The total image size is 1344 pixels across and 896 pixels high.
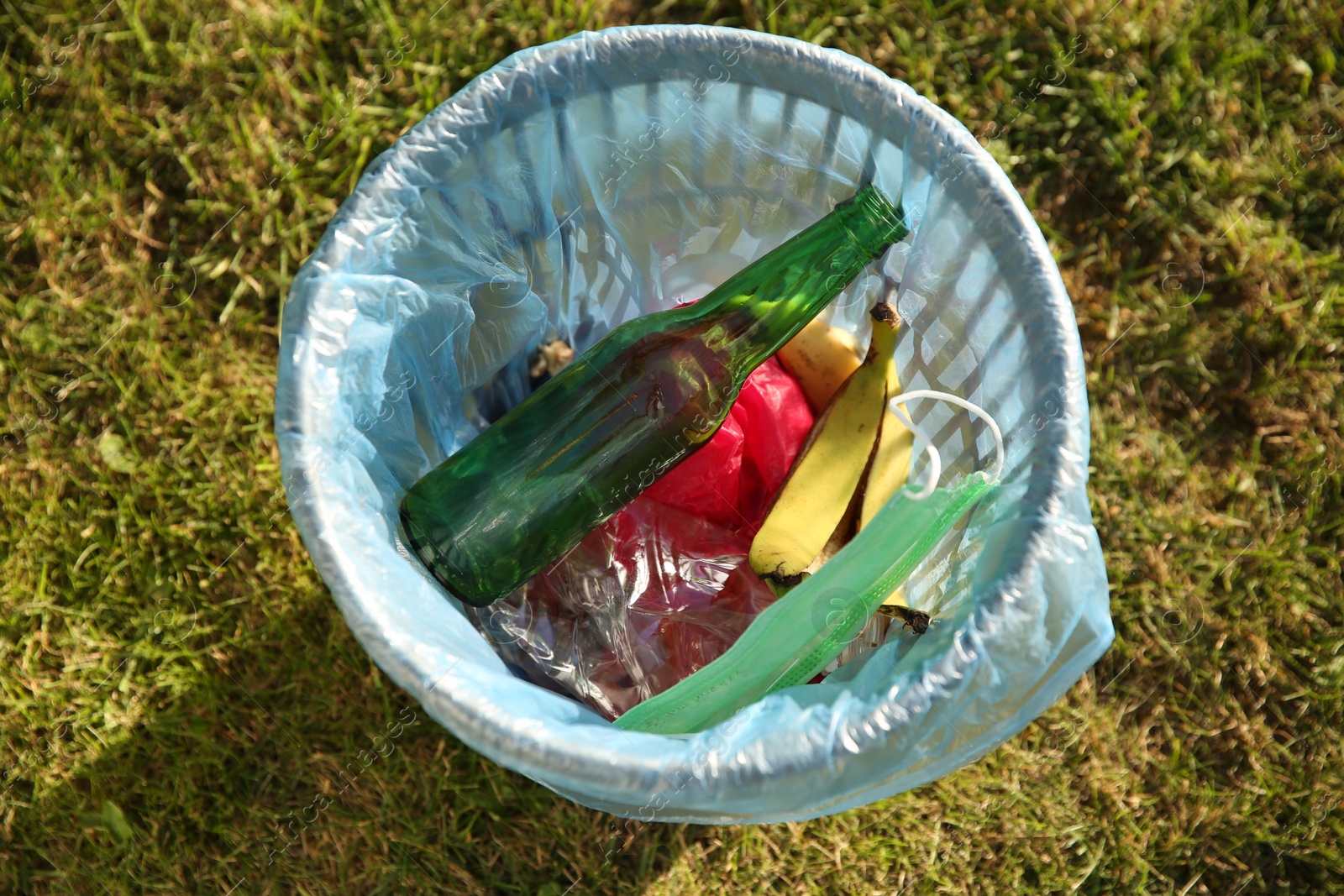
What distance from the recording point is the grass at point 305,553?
49.1 inches

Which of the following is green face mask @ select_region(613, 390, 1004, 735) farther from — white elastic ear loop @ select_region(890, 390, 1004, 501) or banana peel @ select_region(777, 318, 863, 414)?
banana peel @ select_region(777, 318, 863, 414)

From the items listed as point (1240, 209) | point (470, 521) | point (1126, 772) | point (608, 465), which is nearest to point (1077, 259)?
point (1240, 209)

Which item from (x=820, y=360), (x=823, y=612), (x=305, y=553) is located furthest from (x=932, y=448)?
(x=305, y=553)

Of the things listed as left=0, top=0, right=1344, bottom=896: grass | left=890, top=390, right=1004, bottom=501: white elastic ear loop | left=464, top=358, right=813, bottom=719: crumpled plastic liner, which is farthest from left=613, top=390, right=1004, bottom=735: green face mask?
left=0, top=0, right=1344, bottom=896: grass

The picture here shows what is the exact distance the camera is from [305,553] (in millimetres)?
1266

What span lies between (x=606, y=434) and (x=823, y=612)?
259 millimetres

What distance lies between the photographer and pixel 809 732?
0.68 m

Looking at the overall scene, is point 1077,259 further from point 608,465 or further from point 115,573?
point 115,573

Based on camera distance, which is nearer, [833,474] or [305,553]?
[833,474]

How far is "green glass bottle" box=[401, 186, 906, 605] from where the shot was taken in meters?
0.89

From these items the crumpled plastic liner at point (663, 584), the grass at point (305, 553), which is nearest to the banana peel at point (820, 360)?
the crumpled plastic liner at point (663, 584)

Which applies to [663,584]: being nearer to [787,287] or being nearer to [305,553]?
[787,287]

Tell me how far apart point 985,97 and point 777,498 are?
80 centimetres

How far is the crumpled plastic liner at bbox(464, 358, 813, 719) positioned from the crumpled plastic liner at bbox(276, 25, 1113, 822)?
0.14 metres
